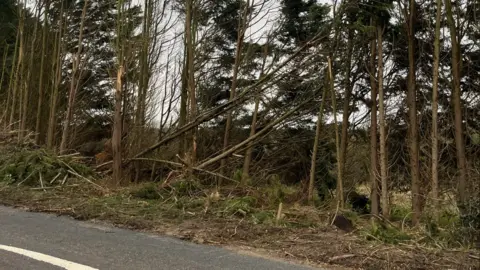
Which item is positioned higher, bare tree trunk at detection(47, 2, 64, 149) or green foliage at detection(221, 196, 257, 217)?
bare tree trunk at detection(47, 2, 64, 149)

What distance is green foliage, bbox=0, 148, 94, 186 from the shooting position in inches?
406

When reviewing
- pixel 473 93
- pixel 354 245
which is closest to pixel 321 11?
pixel 473 93

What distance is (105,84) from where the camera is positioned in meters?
23.2

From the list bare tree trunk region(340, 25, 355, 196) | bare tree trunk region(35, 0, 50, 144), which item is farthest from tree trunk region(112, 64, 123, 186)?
bare tree trunk region(35, 0, 50, 144)

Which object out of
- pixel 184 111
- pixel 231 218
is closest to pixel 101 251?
pixel 231 218

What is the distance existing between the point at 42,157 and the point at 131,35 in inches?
169

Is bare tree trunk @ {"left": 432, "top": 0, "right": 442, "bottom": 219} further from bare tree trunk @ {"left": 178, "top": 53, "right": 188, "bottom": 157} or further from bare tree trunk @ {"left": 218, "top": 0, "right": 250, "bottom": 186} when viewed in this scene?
bare tree trunk @ {"left": 218, "top": 0, "right": 250, "bottom": 186}

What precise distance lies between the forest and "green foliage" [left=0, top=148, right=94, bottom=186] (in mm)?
46

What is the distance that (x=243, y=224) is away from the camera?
→ 22.3 ft

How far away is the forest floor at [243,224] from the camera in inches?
202

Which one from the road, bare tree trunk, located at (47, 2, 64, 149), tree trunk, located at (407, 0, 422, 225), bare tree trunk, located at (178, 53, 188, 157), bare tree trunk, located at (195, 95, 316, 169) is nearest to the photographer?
the road

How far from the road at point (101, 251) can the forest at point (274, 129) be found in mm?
568

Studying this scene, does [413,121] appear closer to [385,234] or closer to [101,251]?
[385,234]

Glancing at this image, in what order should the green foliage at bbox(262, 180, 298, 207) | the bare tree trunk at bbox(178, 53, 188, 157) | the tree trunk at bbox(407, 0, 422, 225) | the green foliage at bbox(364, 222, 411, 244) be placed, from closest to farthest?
the green foliage at bbox(364, 222, 411, 244) < the green foliage at bbox(262, 180, 298, 207) < the tree trunk at bbox(407, 0, 422, 225) < the bare tree trunk at bbox(178, 53, 188, 157)
